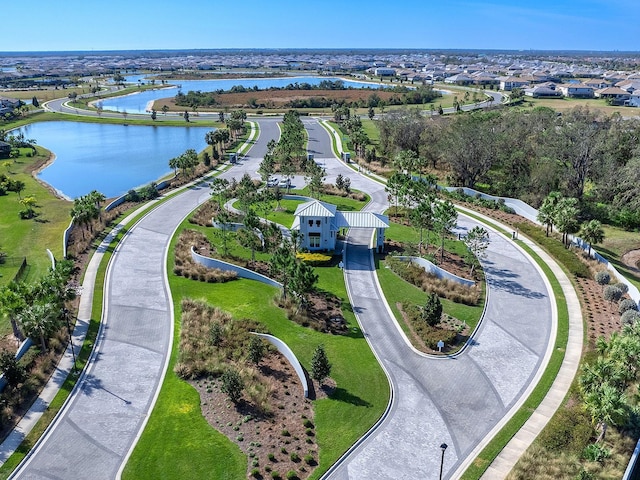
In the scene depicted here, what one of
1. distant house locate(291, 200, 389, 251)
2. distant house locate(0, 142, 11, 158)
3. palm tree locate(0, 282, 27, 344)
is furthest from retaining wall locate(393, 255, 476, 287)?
distant house locate(0, 142, 11, 158)

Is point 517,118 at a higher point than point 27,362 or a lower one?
higher

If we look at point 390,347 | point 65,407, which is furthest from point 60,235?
point 390,347

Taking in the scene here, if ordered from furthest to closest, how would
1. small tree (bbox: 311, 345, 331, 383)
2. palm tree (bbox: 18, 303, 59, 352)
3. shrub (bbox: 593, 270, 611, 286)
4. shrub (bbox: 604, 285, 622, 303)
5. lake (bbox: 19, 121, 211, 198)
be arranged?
lake (bbox: 19, 121, 211, 198), shrub (bbox: 593, 270, 611, 286), shrub (bbox: 604, 285, 622, 303), palm tree (bbox: 18, 303, 59, 352), small tree (bbox: 311, 345, 331, 383)

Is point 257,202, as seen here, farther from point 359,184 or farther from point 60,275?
point 60,275

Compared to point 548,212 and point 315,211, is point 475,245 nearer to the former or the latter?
point 548,212

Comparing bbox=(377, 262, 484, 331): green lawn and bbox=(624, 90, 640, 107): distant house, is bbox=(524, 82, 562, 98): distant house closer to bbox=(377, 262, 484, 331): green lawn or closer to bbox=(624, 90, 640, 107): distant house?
bbox=(624, 90, 640, 107): distant house

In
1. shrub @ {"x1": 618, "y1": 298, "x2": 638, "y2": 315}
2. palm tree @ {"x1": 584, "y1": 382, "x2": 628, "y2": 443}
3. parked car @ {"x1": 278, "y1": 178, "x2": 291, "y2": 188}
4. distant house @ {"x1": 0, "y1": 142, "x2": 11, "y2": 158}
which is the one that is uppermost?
distant house @ {"x1": 0, "y1": 142, "x2": 11, "y2": 158}

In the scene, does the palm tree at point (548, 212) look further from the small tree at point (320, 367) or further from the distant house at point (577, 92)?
the distant house at point (577, 92)
